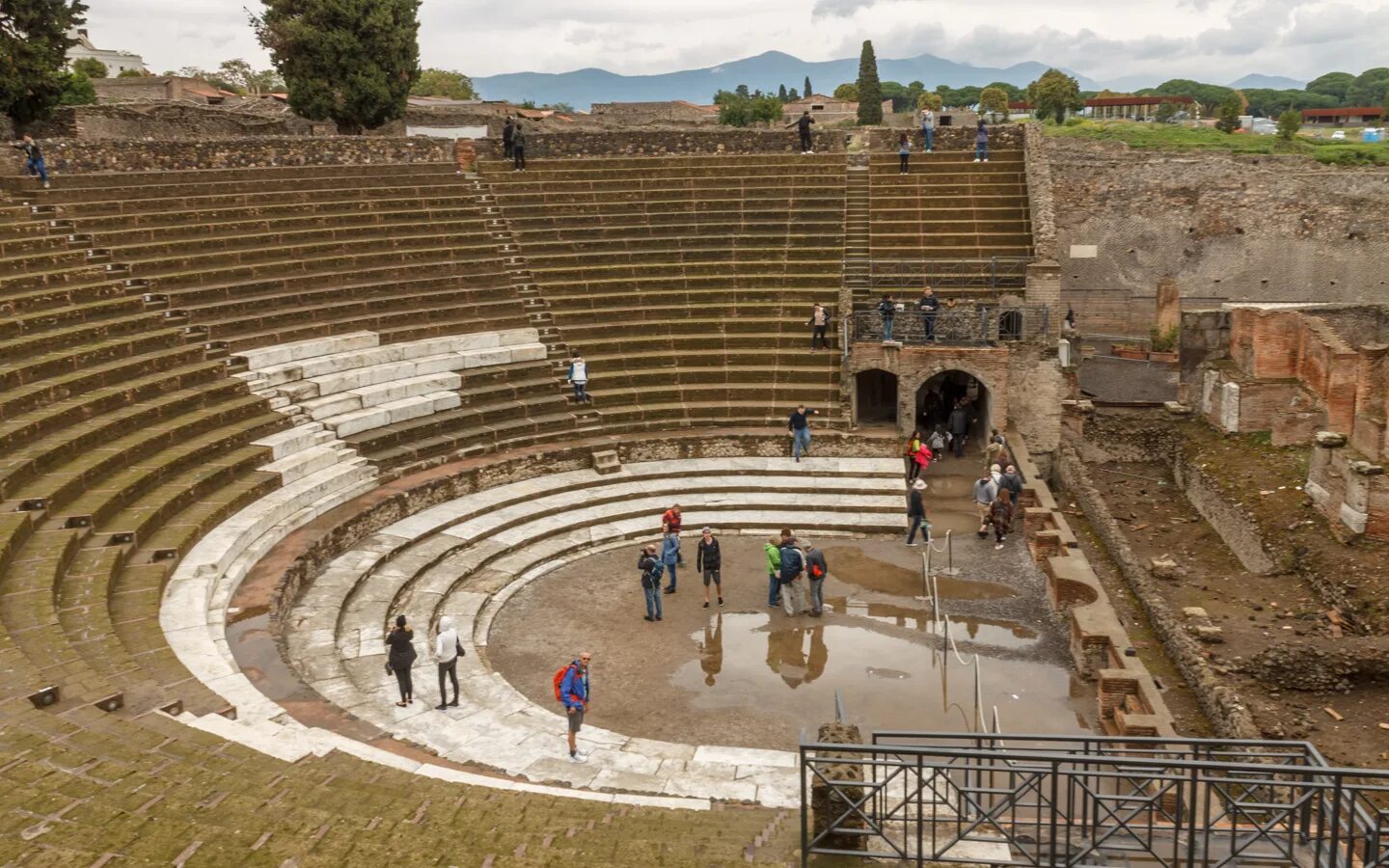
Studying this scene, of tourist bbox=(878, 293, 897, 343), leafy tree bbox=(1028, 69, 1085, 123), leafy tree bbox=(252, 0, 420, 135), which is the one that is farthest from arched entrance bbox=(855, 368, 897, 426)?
leafy tree bbox=(1028, 69, 1085, 123)

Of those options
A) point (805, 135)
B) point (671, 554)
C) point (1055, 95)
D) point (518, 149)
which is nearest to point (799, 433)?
point (671, 554)

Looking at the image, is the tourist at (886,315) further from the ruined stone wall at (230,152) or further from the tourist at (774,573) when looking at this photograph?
the ruined stone wall at (230,152)

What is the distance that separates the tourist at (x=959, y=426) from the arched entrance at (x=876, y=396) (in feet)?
5.97

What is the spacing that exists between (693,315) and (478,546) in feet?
28.2

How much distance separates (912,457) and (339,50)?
2139 centimetres

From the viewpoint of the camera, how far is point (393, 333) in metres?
20.3

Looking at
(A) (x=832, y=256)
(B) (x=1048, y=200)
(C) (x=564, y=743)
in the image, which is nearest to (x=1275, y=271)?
(B) (x=1048, y=200)

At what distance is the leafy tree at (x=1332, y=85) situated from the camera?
130625mm

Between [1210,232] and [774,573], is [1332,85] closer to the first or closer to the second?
[1210,232]

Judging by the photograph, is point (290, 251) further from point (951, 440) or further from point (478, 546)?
point (951, 440)

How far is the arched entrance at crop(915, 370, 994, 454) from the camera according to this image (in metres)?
21.5

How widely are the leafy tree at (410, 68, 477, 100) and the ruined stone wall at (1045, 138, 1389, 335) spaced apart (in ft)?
219

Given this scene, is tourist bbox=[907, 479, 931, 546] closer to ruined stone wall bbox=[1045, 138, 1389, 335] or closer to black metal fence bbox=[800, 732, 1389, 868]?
black metal fence bbox=[800, 732, 1389, 868]

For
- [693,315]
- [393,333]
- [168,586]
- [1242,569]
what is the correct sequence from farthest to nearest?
1. [693,315]
2. [393,333]
3. [1242,569]
4. [168,586]
